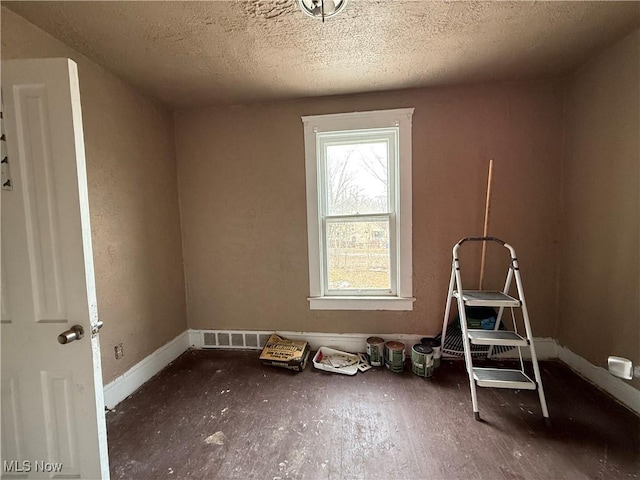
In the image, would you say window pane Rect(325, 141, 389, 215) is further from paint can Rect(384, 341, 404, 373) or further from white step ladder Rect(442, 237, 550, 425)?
paint can Rect(384, 341, 404, 373)

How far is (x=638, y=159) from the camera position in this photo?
1628mm

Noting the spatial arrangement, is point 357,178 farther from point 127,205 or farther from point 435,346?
point 127,205

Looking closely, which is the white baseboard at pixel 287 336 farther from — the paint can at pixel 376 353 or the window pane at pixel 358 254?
the window pane at pixel 358 254

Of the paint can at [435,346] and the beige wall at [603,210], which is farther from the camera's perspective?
the paint can at [435,346]

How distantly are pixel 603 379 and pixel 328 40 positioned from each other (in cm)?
289

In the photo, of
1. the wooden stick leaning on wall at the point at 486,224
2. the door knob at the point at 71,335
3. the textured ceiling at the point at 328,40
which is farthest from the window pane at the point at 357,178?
the door knob at the point at 71,335

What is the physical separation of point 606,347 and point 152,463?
288 centimetres

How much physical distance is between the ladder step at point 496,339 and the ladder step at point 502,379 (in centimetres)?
21

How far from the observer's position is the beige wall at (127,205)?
1.76 meters

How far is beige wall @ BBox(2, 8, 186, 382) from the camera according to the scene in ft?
5.76

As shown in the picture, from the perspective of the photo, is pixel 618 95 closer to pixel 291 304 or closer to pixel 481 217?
pixel 481 217

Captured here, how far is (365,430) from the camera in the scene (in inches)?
63.9

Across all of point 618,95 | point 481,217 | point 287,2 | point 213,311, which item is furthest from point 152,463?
point 618,95

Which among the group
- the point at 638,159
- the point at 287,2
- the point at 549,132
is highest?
the point at 287,2
